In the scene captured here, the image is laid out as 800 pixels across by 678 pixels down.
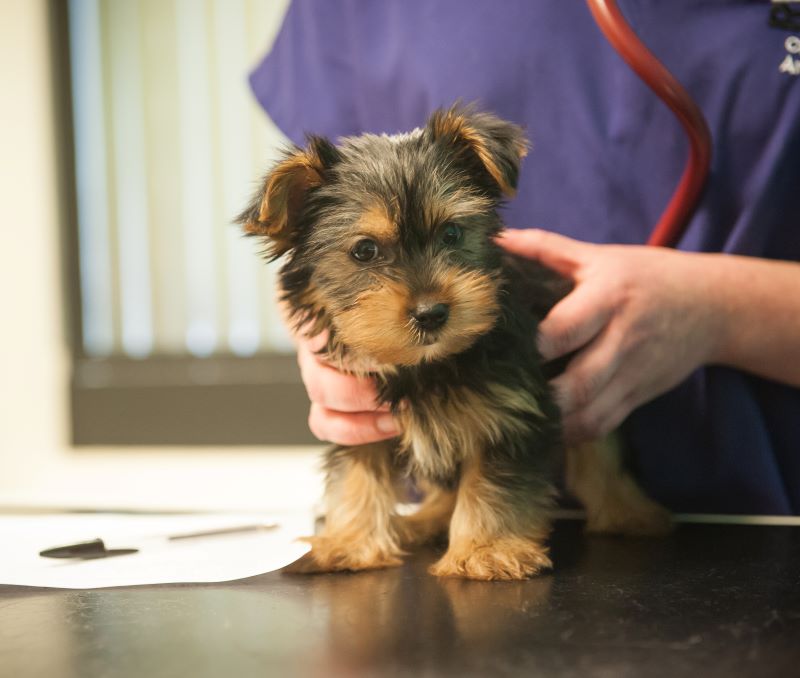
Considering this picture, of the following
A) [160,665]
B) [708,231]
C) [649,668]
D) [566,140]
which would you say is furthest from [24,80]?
[649,668]

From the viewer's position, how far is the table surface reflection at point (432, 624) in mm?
967

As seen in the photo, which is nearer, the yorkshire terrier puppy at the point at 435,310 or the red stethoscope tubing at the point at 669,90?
the yorkshire terrier puppy at the point at 435,310

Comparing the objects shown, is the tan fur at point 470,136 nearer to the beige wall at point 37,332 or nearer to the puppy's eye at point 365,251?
the puppy's eye at point 365,251

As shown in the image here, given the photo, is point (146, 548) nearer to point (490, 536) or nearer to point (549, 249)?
point (490, 536)

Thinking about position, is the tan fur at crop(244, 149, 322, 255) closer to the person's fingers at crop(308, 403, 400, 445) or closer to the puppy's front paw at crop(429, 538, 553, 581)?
the person's fingers at crop(308, 403, 400, 445)

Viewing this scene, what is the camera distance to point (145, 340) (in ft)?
14.2

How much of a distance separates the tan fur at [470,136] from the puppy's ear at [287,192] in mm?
182

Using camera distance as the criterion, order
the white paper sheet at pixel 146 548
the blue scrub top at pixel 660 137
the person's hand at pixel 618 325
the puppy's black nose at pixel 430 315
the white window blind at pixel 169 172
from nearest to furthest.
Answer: the puppy's black nose at pixel 430 315, the white paper sheet at pixel 146 548, the person's hand at pixel 618 325, the blue scrub top at pixel 660 137, the white window blind at pixel 169 172

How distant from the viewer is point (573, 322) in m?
1.62

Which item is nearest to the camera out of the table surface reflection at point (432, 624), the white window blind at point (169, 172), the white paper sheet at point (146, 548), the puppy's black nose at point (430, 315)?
the table surface reflection at point (432, 624)

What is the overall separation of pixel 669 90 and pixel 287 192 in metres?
0.80

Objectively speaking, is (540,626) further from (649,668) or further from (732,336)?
(732,336)

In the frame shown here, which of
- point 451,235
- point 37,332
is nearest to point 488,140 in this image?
point 451,235

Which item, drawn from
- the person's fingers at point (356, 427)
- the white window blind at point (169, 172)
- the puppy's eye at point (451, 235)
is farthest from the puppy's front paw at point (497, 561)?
the white window blind at point (169, 172)
